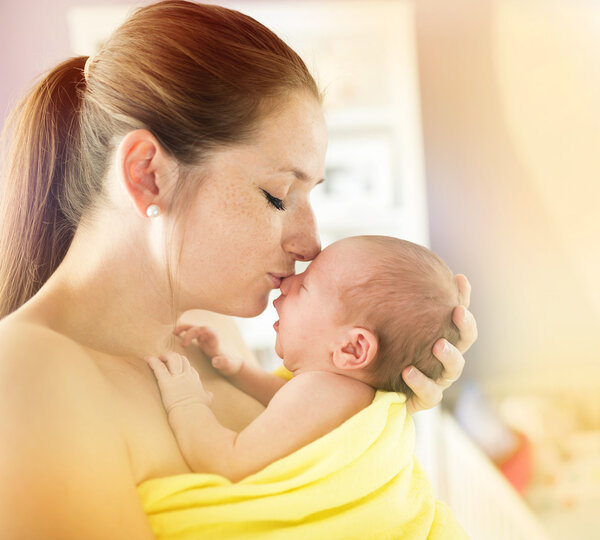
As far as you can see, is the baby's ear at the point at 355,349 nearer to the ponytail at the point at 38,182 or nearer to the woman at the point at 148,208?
the woman at the point at 148,208

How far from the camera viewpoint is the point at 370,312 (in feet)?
2.74

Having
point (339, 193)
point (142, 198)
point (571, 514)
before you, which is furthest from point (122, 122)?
point (571, 514)

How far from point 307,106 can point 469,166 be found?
A: 1779 mm

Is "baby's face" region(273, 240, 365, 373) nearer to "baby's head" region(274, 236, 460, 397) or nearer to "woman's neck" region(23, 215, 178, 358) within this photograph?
"baby's head" region(274, 236, 460, 397)

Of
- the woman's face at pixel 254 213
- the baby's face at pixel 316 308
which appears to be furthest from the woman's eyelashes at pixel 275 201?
the baby's face at pixel 316 308

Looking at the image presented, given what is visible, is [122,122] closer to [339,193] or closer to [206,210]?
[206,210]

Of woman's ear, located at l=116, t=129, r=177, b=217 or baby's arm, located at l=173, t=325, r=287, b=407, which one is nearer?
woman's ear, located at l=116, t=129, r=177, b=217

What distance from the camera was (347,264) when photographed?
2.80ft

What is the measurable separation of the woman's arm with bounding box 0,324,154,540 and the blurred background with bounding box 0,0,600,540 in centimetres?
136

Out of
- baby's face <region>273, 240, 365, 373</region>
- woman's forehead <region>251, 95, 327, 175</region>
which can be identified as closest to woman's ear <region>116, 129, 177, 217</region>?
woman's forehead <region>251, 95, 327, 175</region>

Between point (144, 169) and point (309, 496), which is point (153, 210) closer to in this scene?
point (144, 169)

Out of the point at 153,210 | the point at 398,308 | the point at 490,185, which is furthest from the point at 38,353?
the point at 490,185

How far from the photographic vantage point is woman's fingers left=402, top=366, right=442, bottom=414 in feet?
2.76

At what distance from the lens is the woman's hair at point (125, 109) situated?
2.48ft
